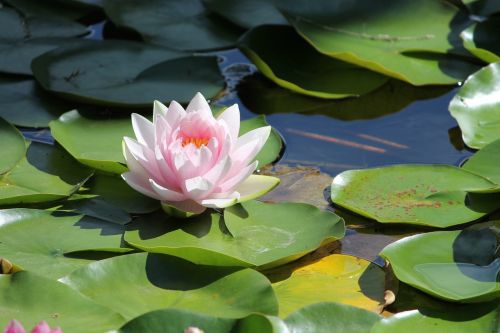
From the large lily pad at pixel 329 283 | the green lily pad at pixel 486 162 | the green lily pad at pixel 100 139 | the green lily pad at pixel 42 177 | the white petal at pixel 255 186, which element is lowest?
the green lily pad at pixel 42 177

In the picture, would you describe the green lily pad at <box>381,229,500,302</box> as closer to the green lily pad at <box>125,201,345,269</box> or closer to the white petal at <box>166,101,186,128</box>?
the green lily pad at <box>125,201,345,269</box>

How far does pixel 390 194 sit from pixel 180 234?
532mm

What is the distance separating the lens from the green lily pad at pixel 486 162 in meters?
2.17

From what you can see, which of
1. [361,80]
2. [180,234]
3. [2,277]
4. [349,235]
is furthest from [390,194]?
[2,277]

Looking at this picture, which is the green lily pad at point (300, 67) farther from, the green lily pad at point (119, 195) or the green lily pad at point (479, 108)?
the green lily pad at point (119, 195)

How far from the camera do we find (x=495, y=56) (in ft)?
8.78

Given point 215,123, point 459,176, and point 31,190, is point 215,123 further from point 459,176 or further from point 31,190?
point 459,176

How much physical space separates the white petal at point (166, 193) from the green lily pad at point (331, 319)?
1.50 feet

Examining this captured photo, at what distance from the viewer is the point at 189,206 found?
1.94 m

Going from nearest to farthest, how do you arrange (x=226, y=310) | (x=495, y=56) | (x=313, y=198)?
(x=226, y=310), (x=313, y=198), (x=495, y=56)

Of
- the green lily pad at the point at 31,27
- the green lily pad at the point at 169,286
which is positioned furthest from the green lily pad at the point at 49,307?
the green lily pad at the point at 31,27

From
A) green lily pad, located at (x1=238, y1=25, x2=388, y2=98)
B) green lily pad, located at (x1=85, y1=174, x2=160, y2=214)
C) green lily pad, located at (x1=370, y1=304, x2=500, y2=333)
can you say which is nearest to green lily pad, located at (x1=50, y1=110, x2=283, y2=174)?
green lily pad, located at (x1=85, y1=174, x2=160, y2=214)

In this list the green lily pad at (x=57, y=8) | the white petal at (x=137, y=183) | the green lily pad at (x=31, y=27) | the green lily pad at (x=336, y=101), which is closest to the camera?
the white petal at (x=137, y=183)

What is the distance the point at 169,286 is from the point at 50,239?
1.00 feet
